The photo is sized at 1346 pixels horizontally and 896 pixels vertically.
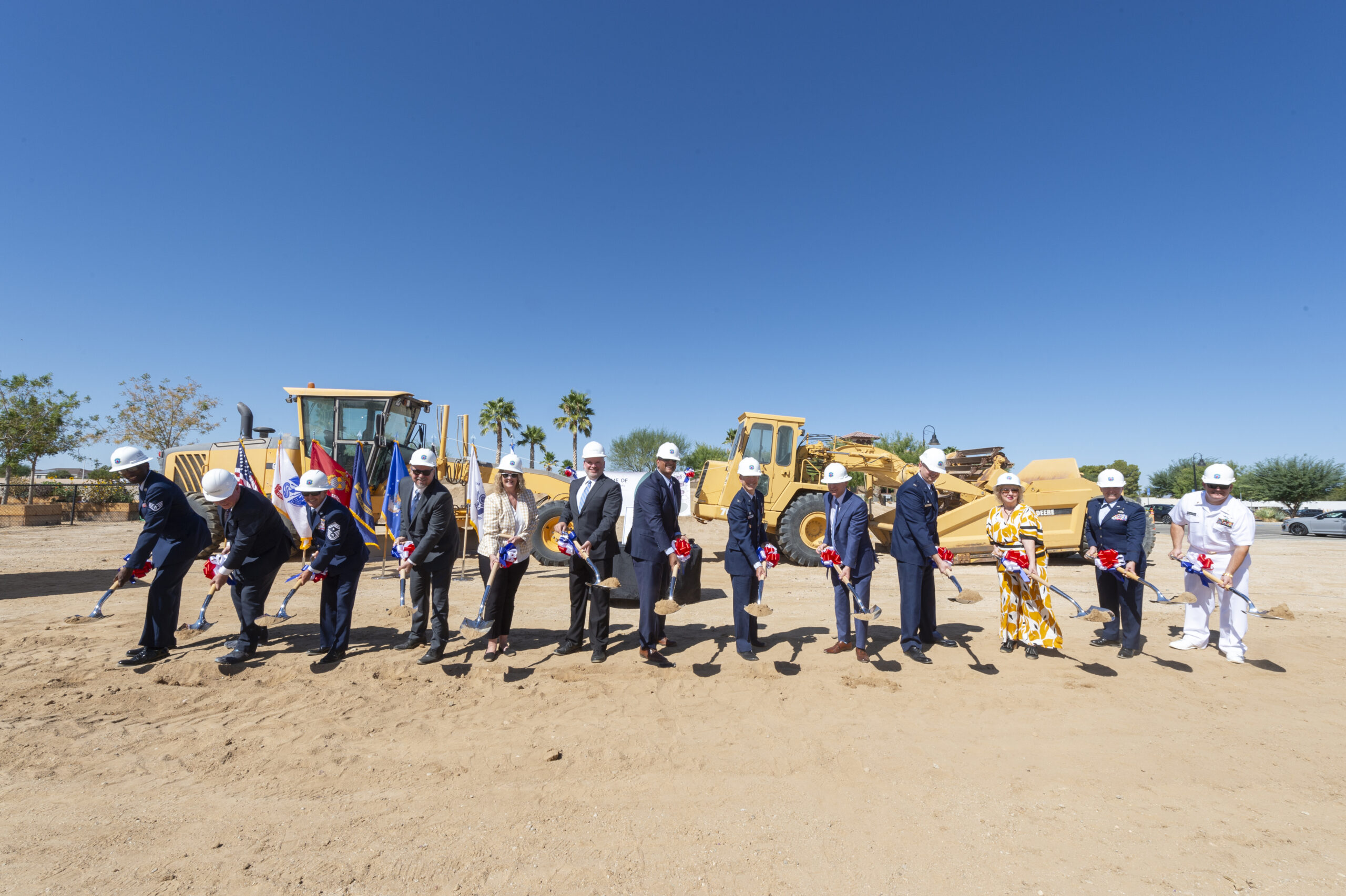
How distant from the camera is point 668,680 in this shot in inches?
183

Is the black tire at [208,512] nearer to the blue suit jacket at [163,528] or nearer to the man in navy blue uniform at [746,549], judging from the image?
the blue suit jacket at [163,528]

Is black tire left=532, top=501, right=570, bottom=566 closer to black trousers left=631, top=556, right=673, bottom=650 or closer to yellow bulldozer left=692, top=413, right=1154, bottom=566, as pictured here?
yellow bulldozer left=692, top=413, right=1154, bottom=566

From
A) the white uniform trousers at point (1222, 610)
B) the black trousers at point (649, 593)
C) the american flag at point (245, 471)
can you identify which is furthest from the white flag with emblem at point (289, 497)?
the white uniform trousers at point (1222, 610)

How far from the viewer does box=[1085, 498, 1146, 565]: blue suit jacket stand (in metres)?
5.51

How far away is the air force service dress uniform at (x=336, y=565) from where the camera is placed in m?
4.95

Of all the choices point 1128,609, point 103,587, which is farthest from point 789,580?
point 103,587

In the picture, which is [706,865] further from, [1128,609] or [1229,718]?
[1128,609]

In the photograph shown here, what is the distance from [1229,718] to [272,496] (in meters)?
11.4

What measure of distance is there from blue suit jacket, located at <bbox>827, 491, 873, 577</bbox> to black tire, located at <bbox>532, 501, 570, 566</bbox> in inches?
228

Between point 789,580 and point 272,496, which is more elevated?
point 272,496

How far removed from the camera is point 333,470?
30.3 ft

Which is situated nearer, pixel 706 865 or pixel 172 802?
pixel 706 865

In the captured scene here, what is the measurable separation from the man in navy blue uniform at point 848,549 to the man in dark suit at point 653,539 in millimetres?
1374

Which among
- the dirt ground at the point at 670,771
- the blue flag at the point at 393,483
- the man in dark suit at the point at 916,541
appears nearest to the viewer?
the dirt ground at the point at 670,771
